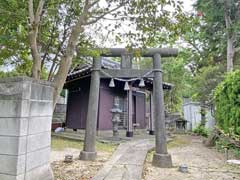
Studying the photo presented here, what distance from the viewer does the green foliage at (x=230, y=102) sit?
6113 millimetres

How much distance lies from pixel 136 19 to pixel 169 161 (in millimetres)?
3114

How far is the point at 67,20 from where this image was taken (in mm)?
4469

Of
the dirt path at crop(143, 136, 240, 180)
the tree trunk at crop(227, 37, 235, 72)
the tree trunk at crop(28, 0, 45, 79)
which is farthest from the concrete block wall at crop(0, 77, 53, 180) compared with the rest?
the tree trunk at crop(227, 37, 235, 72)

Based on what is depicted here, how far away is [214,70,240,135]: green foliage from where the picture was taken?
241 inches

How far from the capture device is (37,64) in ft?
11.4

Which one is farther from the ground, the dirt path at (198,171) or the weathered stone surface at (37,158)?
the weathered stone surface at (37,158)

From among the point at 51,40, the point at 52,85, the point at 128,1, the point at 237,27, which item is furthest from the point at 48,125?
the point at 237,27

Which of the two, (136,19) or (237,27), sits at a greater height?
(237,27)

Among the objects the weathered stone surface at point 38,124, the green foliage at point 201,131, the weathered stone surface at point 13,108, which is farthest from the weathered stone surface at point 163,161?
the green foliage at point 201,131

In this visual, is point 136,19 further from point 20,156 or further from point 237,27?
point 237,27

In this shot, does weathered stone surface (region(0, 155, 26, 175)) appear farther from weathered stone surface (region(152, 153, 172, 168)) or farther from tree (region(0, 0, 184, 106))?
weathered stone surface (region(152, 153, 172, 168))

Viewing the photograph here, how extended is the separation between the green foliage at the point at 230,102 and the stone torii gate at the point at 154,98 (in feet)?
6.12

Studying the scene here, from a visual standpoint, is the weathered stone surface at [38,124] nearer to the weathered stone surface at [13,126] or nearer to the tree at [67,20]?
the weathered stone surface at [13,126]

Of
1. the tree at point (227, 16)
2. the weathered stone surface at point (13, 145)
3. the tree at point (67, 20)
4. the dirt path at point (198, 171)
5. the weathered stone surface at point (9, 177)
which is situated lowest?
the dirt path at point (198, 171)
